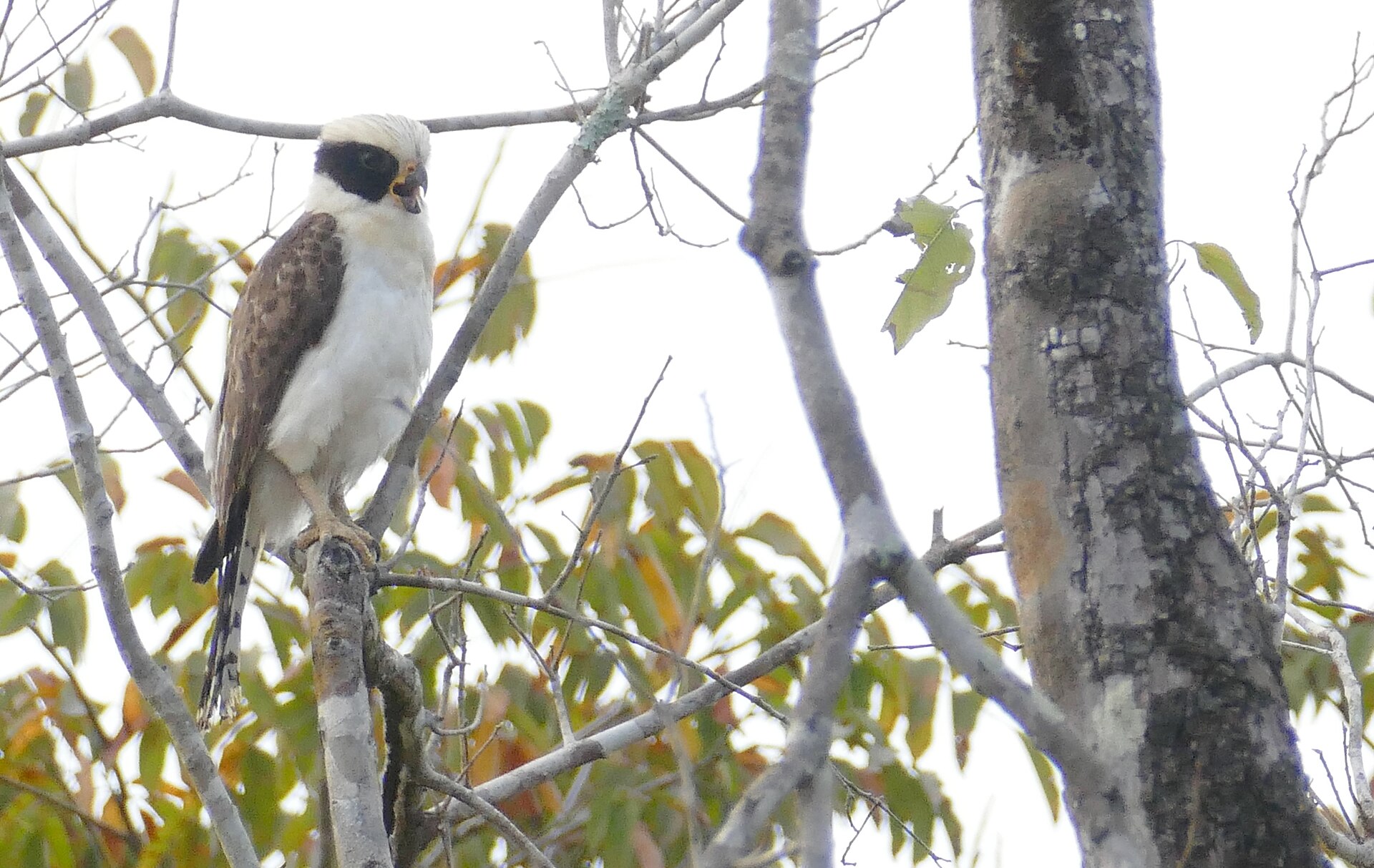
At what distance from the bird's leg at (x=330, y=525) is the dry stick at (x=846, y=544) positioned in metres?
1.82

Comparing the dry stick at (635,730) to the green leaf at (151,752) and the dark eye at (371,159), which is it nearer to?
the green leaf at (151,752)

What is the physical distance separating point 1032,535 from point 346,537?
201cm

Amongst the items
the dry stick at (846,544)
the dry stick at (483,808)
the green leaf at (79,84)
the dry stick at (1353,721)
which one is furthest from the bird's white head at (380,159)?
the dry stick at (846,544)

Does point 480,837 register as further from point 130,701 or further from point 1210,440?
point 1210,440

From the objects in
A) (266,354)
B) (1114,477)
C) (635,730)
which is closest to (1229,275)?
(1114,477)

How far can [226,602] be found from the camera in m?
3.80

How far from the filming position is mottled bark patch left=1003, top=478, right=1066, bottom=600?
5.05ft

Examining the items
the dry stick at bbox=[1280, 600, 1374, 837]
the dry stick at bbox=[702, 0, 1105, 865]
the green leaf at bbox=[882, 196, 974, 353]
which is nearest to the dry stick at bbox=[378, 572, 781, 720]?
the green leaf at bbox=[882, 196, 974, 353]

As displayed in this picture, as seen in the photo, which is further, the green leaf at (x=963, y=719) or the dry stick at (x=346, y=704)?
the green leaf at (x=963, y=719)

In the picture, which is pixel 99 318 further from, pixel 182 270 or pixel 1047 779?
pixel 1047 779

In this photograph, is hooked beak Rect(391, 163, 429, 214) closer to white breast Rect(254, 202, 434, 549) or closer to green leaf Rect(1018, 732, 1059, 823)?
white breast Rect(254, 202, 434, 549)

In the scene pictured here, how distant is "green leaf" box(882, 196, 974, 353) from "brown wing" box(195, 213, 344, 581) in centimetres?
230

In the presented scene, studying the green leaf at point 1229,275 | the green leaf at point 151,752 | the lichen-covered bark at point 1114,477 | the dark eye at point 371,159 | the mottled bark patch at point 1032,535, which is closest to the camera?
the lichen-covered bark at point 1114,477

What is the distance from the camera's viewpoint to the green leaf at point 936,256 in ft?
6.17
